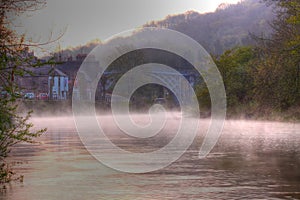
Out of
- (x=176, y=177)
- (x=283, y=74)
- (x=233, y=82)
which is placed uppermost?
(x=233, y=82)

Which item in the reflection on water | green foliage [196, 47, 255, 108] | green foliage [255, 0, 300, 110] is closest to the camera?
the reflection on water

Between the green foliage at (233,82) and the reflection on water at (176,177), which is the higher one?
the green foliage at (233,82)

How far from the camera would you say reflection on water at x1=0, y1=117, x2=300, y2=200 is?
1792 cm

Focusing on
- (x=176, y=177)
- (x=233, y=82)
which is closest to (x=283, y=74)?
(x=233, y=82)

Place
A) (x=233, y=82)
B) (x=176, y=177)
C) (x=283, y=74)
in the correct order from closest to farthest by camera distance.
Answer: (x=176, y=177)
(x=283, y=74)
(x=233, y=82)

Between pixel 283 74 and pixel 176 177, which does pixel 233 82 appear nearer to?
pixel 283 74

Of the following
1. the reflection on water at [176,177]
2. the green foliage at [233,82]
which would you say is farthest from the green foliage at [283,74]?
the reflection on water at [176,177]

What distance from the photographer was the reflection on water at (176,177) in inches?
706

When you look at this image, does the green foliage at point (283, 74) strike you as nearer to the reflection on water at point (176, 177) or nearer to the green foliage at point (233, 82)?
the green foliage at point (233, 82)

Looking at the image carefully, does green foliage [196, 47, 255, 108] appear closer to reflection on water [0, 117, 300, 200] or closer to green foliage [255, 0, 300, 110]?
green foliage [255, 0, 300, 110]

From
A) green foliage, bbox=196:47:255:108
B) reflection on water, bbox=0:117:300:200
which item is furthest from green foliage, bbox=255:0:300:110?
reflection on water, bbox=0:117:300:200

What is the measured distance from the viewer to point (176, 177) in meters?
21.6

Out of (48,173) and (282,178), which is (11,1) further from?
(282,178)

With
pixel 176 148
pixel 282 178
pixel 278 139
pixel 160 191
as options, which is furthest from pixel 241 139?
pixel 160 191
